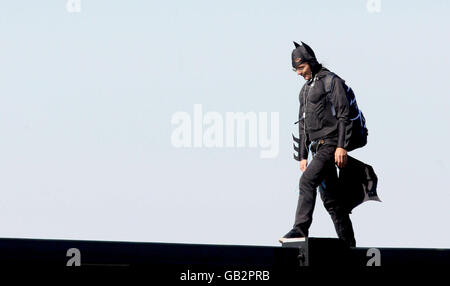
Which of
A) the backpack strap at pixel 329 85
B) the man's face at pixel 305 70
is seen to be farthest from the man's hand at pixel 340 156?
the man's face at pixel 305 70

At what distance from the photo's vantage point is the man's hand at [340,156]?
868cm

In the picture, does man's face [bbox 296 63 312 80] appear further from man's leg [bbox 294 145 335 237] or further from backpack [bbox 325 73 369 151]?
man's leg [bbox 294 145 335 237]

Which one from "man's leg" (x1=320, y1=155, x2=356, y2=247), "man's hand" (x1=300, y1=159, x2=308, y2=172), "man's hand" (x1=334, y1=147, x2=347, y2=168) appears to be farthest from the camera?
"man's hand" (x1=300, y1=159, x2=308, y2=172)

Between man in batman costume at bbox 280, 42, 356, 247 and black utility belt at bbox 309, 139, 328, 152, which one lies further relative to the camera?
black utility belt at bbox 309, 139, 328, 152

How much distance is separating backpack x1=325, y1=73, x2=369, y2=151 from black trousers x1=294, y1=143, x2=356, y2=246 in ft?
0.70

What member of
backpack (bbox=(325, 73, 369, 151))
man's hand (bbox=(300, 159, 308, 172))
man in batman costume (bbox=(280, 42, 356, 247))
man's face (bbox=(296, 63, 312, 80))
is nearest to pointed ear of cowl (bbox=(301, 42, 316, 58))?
man in batman costume (bbox=(280, 42, 356, 247))

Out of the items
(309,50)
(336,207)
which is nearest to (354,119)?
(309,50)

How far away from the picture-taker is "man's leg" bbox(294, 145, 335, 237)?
8.56 meters

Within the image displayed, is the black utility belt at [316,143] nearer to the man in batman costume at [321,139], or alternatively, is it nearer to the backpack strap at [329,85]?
the man in batman costume at [321,139]

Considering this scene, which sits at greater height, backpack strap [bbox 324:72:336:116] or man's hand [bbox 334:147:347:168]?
backpack strap [bbox 324:72:336:116]

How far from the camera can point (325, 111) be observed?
8.82m
